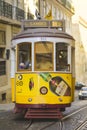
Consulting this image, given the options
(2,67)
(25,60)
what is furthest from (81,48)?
(25,60)

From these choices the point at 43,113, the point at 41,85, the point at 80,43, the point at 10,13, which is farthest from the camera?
the point at 80,43

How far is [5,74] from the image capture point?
2780 centimetres

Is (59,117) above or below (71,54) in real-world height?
below

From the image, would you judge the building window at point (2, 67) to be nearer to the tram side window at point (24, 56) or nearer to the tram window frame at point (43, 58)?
the tram side window at point (24, 56)

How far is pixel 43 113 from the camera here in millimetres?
15359

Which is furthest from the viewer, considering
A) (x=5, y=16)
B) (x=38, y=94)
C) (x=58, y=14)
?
(x=58, y=14)

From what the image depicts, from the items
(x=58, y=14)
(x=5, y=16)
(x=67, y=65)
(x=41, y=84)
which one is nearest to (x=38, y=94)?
(x=41, y=84)

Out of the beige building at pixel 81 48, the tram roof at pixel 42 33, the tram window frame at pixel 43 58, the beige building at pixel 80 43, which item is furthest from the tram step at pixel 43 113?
the beige building at pixel 81 48

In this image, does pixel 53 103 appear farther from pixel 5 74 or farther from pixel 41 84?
pixel 5 74

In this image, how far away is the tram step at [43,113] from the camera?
50.1 ft

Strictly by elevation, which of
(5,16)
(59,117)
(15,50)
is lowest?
(59,117)

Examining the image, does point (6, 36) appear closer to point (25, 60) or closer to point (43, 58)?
point (25, 60)

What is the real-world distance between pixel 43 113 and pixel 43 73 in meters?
1.33

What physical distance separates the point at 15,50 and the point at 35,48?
0.91 m
